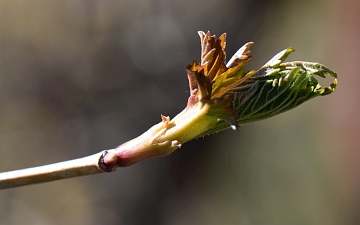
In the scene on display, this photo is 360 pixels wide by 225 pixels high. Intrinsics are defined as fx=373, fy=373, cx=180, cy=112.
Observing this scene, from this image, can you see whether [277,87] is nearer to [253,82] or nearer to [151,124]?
[253,82]

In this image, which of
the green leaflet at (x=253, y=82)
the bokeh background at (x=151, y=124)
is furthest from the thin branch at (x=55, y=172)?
the bokeh background at (x=151, y=124)

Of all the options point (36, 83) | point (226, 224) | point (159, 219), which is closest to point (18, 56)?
point (36, 83)

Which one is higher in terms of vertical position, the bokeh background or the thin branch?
the bokeh background

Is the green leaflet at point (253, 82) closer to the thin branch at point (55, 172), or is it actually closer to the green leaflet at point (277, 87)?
the green leaflet at point (277, 87)

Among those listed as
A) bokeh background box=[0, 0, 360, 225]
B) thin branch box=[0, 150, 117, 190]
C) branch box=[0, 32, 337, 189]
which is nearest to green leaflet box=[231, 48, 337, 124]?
branch box=[0, 32, 337, 189]

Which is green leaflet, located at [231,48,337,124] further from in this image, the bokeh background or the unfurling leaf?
the bokeh background

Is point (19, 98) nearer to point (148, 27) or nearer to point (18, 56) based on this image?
point (18, 56)

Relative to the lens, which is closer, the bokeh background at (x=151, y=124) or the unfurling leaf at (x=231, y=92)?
the unfurling leaf at (x=231, y=92)
